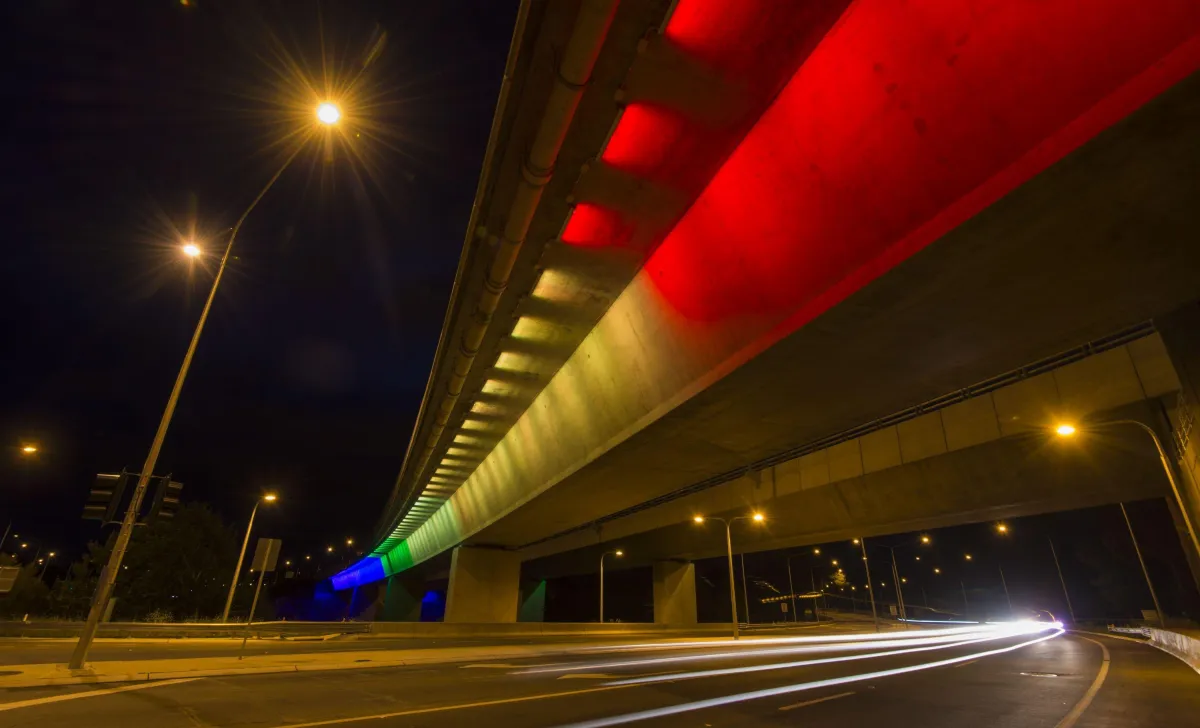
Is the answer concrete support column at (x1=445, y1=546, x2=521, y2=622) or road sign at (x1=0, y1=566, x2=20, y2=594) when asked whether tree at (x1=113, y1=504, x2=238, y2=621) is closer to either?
concrete support column at (x1=445, y1=546, x2=521, y2=622)

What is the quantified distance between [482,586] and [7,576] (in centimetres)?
2548

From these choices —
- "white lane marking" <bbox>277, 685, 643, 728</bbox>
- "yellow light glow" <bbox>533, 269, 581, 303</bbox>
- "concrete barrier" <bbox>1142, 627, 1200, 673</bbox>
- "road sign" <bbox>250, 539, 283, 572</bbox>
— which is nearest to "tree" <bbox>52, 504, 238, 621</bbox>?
"road sign" <bbox>250, 539, 283, 572</bbox>

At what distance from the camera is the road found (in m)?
7.57

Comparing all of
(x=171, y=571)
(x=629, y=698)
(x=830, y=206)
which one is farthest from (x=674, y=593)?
(x=171, y=571)

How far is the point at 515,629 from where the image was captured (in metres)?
29.7

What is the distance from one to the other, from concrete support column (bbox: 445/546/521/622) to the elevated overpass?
82.8 feet

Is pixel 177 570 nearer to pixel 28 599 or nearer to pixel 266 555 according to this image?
pixel 28 599

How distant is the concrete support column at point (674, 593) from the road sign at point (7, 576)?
126ft

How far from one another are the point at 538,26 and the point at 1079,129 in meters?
5.11

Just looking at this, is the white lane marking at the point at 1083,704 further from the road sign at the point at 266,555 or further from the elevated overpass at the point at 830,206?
the road sign at the point at 266,555

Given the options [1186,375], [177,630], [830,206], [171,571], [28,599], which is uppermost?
[830,206]

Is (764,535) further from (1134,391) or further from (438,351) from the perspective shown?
(438,351)

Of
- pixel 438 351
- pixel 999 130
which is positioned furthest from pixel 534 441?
pixel 999 130

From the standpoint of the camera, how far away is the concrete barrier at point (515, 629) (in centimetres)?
2614
